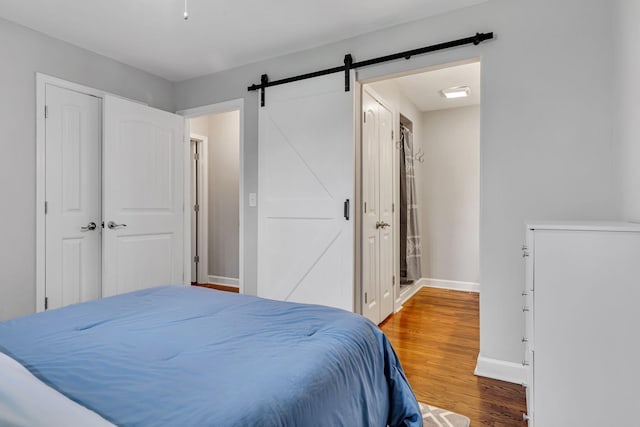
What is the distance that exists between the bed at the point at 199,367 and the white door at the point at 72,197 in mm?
1662

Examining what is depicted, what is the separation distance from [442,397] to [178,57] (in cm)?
359

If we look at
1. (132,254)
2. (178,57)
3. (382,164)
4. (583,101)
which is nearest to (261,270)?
(132,254)

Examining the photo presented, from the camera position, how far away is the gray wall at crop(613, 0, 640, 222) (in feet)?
5.53

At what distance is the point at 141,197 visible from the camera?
3.45 meters

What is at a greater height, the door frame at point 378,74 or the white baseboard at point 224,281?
the door frame at point 378,74

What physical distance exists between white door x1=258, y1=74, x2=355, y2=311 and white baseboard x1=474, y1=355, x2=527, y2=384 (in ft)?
3.40

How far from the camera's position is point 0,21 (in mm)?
2619

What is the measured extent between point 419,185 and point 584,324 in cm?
390

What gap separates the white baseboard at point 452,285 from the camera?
494 cm

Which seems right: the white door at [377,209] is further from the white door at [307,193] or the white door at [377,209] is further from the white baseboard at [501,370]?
the white baseboard at [501,370]

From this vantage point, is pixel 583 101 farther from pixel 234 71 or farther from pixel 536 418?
pixel 234 71

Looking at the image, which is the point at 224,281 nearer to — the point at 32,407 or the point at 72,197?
the point at 72,197

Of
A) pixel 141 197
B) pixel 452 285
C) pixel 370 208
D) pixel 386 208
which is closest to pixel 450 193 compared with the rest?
pixel 452 285

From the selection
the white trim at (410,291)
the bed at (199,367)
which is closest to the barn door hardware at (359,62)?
the bed at (199,367)
